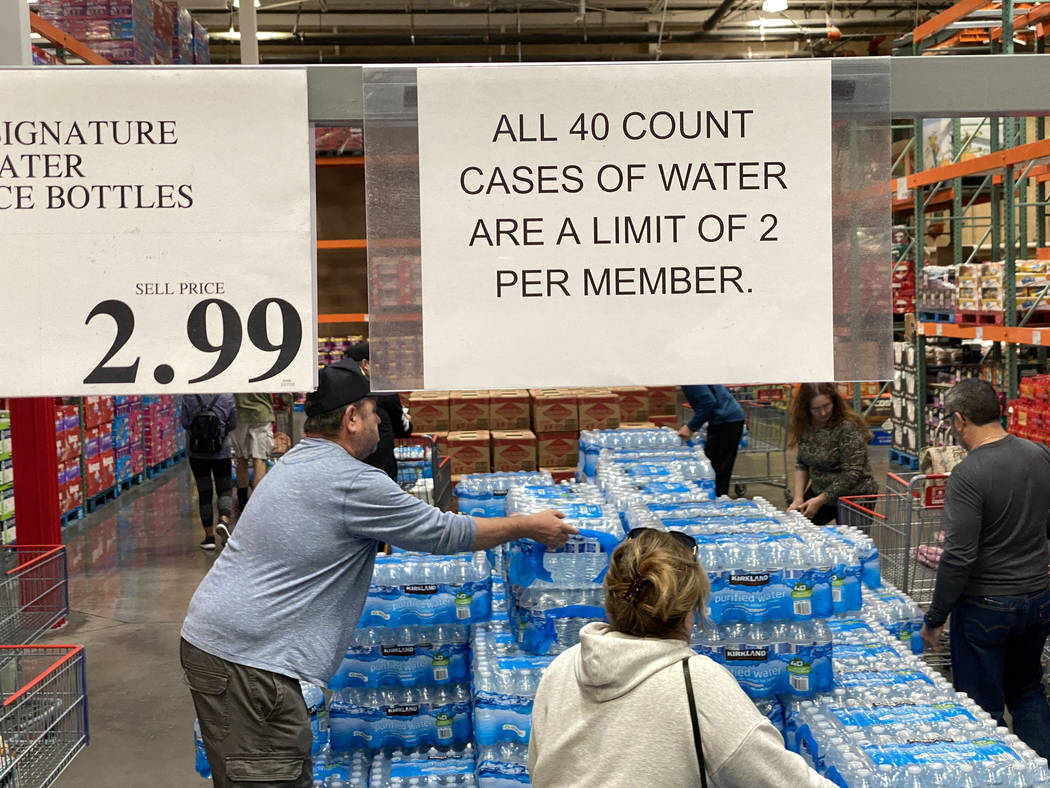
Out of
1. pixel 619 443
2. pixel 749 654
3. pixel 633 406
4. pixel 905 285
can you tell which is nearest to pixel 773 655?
pixel 749 654

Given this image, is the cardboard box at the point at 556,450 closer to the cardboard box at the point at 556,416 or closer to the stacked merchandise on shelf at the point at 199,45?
the cardboard box at the point at 556,416

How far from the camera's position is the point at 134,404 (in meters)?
13.4

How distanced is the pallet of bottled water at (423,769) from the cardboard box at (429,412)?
7.54 meters

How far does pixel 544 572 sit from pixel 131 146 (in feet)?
5.89

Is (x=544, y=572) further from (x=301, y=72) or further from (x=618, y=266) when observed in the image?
(x=301, y=72)

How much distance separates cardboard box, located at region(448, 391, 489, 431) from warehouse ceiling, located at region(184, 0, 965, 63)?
8.90 m

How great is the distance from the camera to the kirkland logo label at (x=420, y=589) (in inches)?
148

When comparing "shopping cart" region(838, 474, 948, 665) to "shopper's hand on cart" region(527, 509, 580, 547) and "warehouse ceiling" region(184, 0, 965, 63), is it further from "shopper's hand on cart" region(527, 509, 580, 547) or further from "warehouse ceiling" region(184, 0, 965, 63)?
"warehouse ceiling" region(184, 0, 965, 63)

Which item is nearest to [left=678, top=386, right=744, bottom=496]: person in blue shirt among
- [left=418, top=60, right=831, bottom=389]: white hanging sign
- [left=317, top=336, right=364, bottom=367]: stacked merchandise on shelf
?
[left=418, top=60, right=831, bottom=389]: white hanging sign

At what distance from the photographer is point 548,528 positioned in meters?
2.89

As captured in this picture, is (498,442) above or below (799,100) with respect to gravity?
below

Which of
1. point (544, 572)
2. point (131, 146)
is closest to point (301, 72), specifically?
point (131, 146)

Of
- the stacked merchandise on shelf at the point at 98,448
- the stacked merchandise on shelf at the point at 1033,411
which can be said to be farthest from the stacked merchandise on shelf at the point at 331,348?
the stacked merchandise on shelf at the point at 1033,411

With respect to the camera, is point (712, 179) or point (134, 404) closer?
point (712, 179)
